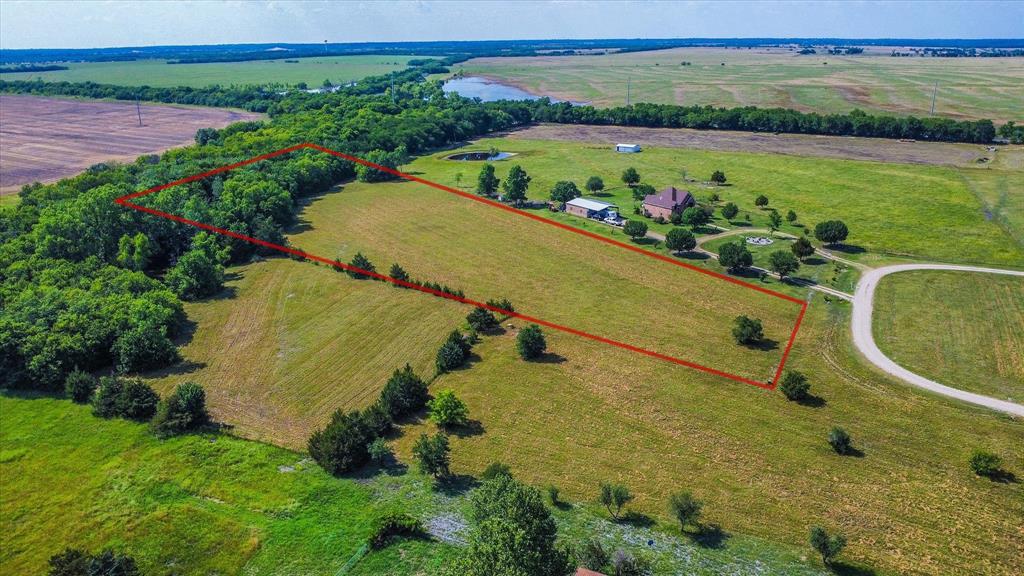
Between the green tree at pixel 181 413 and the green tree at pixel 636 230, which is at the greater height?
the green tree at pixel 636 230

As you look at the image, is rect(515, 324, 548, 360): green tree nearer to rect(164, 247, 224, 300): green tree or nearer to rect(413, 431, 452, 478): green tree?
rect(413, 431, 452, 478): green tree

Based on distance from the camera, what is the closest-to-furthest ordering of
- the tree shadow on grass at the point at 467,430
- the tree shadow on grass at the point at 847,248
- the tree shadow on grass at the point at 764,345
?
the tree shadow on grass at the point at 467,430 → the tree shadow on grass at the point at 764,345 → the tree shadow on grass at the point at 847,248

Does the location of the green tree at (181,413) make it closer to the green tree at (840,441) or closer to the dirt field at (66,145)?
the green tree at (840,441)

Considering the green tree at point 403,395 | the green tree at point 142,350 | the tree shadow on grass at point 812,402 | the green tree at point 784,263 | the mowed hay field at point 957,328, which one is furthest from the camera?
the green tree at point 784,263

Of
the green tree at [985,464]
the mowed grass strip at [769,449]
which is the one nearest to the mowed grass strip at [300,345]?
the mowed grass strip at [769,449]

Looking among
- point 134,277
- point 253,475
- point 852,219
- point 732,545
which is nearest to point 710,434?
point 732,545

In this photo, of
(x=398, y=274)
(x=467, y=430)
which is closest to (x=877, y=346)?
(x=467, y=430)

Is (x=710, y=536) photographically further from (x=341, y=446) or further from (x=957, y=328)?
(x=957, y=328)
